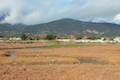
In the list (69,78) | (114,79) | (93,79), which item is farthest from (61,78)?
(114,79)

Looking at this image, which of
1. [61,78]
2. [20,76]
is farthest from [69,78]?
[20,76]

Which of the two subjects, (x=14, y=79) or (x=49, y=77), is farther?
(x=49, y=77)

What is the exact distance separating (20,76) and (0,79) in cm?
280

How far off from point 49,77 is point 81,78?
10.1ft

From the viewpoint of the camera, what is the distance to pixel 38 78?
25750mm

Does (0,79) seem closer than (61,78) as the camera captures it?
Yes

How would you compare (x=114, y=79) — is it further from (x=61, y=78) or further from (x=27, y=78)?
(x=27, y=78)

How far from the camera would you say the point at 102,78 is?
26.2m

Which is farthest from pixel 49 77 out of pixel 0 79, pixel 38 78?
pixel 0 79

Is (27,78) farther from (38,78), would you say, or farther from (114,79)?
(114,79)

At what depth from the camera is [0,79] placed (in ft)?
79.5

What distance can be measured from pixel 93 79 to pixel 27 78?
595 centimetres

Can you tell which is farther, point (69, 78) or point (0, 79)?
point (69, 78)

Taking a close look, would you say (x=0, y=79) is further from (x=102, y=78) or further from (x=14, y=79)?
(x=102, y=78)
